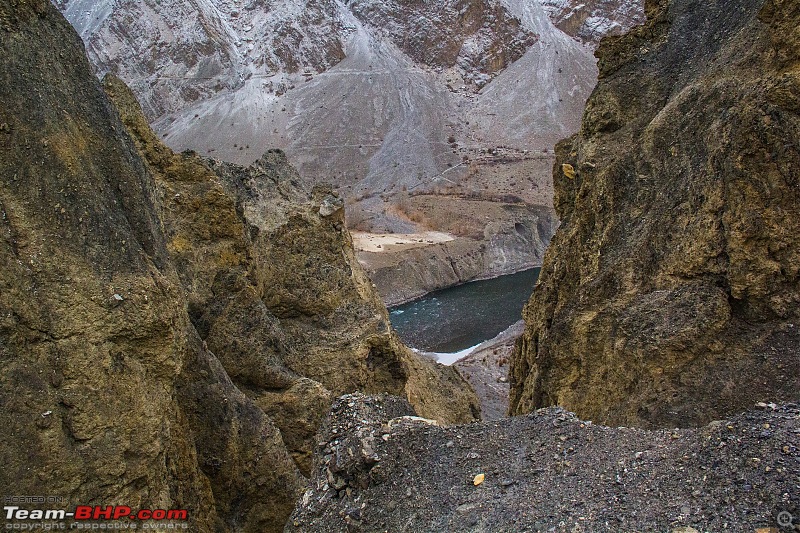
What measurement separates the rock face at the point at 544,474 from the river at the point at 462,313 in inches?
1015

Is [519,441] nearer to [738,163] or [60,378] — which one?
[60,378]

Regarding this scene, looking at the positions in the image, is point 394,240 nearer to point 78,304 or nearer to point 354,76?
point 78,304

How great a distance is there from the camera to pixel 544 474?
223 inches

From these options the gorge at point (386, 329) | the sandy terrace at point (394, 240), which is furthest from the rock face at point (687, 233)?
the sandy terrace at point (394, 240)

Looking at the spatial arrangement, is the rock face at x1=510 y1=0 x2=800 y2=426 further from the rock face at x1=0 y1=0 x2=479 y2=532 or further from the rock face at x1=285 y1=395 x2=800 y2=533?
the rock face at x1=0 y1=0 x2=479 y2=532

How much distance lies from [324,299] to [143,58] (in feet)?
303

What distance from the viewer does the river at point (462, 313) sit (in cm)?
3378

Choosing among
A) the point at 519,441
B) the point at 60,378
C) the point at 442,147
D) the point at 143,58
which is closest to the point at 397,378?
the point at 519,441

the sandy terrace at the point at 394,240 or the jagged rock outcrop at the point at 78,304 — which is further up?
the jagged rock outcrop at the point at 78,304

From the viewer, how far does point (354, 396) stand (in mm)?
6969

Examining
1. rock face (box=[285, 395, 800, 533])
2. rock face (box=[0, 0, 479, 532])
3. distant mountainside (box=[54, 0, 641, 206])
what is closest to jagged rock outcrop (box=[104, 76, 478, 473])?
rock face (box=[0, 0, 479, 532])

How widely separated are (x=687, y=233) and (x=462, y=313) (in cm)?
2925

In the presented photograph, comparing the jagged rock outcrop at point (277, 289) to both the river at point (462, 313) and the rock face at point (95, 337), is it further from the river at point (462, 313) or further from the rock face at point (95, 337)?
the river at point (462, 313)

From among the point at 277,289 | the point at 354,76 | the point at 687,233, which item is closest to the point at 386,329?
the point at 277,289
